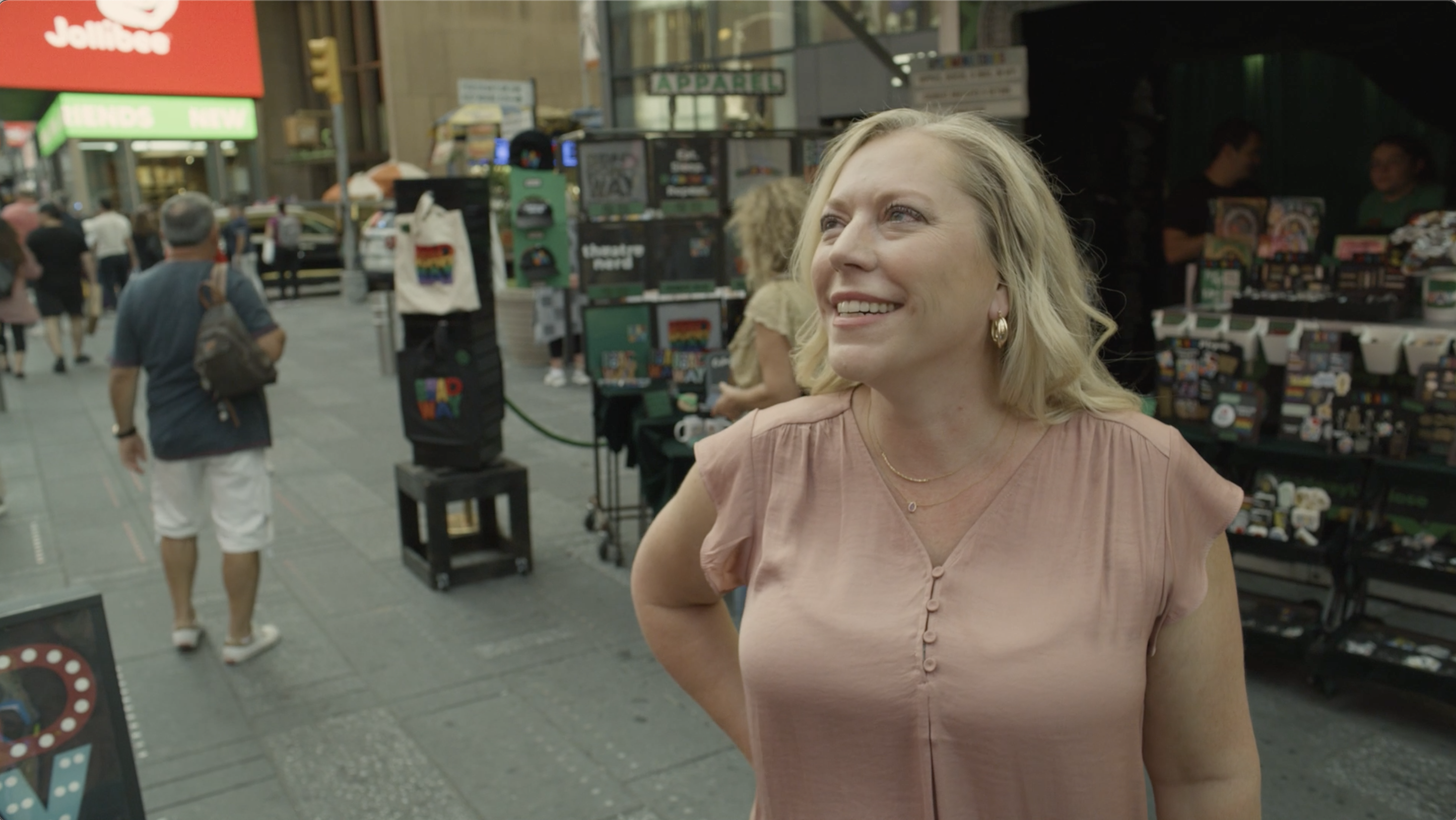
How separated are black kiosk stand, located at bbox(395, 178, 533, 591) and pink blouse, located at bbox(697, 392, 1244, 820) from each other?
4405 millimetres

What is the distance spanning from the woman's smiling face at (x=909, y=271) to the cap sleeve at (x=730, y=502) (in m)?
0.24

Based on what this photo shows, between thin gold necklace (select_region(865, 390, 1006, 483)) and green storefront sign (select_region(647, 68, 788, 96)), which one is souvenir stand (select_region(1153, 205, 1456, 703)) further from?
green storefront sign (select_region(647, 68, 788, 96))

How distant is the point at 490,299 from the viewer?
602 cm

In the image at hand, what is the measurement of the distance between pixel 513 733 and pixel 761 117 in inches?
278

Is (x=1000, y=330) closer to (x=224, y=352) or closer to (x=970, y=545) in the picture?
(x=970, y=545)

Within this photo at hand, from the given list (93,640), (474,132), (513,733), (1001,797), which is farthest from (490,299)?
(474,132)

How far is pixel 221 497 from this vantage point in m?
5.06

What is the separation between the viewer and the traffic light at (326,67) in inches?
595

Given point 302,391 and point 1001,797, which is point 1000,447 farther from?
point 302,391

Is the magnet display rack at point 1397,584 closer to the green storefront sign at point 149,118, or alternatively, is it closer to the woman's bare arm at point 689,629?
the woman's bare arm at point 689,629


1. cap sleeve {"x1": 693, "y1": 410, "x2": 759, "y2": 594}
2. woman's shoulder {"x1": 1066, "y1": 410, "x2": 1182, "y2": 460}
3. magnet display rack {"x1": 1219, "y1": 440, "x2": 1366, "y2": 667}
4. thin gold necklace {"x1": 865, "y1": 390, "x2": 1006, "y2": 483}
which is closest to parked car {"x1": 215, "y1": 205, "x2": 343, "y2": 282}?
magnet display rack {"x1": 1219, "y1": 440, "x2": 1366, "y2": 667}

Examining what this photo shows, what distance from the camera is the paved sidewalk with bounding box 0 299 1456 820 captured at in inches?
155

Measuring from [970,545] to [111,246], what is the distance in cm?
1854

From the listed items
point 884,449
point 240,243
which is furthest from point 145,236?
point 884,449
